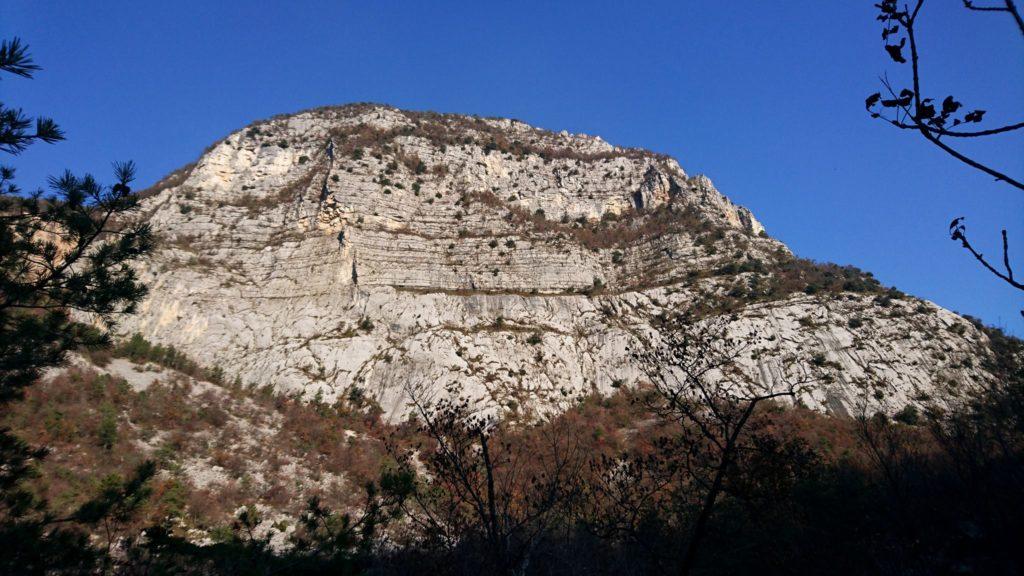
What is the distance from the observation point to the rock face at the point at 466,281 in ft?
103

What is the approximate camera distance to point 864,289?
1448 inches

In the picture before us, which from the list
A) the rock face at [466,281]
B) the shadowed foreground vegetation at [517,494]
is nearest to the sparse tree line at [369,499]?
the shadowed foreground vegetation at [517,494]

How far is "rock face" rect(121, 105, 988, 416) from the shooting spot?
31250mm

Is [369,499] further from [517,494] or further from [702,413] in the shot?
[517,494]

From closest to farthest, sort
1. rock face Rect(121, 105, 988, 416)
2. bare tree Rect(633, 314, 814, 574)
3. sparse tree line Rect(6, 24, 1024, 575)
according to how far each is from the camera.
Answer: sparse tree line Rect(6, 24, 1024, 575)
bare tree Rect(633, 314, 814, 574)
rock face Rect(121, 105, 988, 416)

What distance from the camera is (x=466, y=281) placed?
131 feet

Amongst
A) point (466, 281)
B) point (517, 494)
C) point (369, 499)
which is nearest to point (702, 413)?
point (517, 494)

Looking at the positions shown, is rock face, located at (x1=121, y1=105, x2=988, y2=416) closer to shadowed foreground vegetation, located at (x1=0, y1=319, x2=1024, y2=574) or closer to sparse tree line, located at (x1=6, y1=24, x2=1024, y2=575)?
shadowed foreground vegetation, located at (x1=0, y1=319, x2=1024, y2=574)

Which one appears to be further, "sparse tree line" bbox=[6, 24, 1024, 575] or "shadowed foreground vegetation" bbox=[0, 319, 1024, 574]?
"shadowed foreground vegetation" bbox=[0, 319, 1024, 574]

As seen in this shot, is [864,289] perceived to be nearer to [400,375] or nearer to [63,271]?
[400,375]

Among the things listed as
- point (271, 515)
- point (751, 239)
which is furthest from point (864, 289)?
point (271, 515)

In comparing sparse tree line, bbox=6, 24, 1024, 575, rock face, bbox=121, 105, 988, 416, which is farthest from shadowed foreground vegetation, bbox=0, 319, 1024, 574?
rock face, bbox=121, 105, 988, 416

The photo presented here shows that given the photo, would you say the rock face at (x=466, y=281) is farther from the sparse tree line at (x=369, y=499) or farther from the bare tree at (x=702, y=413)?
the bare tree at (x=702, y=413)

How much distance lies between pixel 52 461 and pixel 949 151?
24.3 m
